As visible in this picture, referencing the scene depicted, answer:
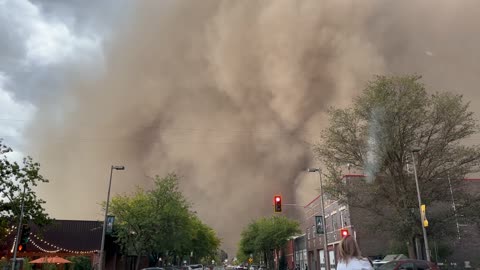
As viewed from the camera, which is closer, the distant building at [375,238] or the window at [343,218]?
the distant building at [375,238]

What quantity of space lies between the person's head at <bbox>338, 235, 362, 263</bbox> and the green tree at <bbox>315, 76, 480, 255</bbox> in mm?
24534

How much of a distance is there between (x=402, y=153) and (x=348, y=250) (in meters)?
25.8

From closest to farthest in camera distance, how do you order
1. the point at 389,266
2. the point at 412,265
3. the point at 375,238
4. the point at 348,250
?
the point at 348,250 → the point at 412,265 → the point at 389,266 → the point at 375,238

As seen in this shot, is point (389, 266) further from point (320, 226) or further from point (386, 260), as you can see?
point (320, 226)

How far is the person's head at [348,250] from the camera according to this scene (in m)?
5.01

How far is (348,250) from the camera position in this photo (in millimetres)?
5035

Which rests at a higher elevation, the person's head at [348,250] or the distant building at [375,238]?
the distant building at [375,238]

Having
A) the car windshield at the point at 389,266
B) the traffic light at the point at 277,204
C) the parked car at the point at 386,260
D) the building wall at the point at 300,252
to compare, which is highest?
the traffic light at the point at 277,204

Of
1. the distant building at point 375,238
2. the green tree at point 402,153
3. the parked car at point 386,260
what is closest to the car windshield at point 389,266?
the parked car at point 386,260

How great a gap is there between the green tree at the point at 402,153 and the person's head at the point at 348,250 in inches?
966

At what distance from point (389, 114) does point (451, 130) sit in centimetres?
443

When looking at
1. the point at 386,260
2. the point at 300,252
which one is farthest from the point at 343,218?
the point at 300,252

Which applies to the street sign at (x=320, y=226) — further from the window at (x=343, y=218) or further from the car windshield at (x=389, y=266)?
the car windshield at (x=389, y=266)

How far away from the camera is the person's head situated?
501 cm
